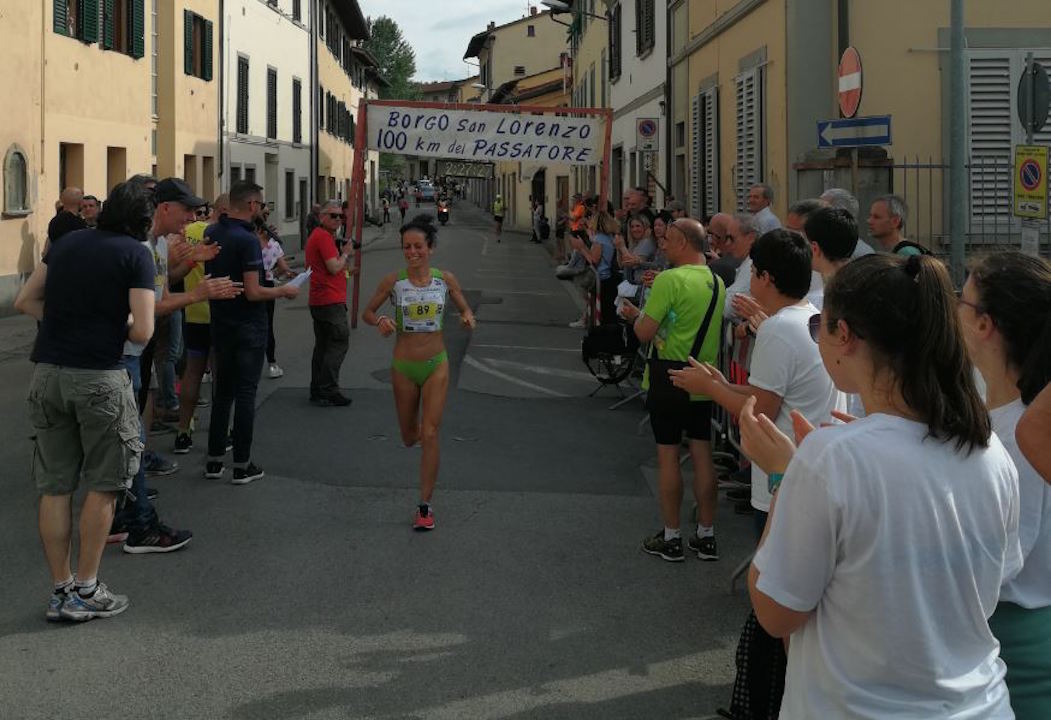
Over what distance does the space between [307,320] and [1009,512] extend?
16050 millimetres

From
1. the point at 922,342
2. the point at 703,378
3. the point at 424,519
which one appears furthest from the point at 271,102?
the point at 922,342

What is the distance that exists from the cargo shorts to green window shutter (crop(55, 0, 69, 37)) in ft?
51.0

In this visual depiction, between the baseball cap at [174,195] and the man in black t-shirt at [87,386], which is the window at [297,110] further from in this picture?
the man in black t-shirt at [87,386]

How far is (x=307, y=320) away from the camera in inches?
695

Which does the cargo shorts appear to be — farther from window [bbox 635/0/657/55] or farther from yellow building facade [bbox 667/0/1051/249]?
window [bbox 635/0/657/55]

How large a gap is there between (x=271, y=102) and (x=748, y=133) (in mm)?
21220

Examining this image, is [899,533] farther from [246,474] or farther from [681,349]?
[246,474]

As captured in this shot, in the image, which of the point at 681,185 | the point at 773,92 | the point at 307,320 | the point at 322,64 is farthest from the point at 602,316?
the point at 322,64

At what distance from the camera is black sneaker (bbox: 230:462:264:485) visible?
7.68 metres

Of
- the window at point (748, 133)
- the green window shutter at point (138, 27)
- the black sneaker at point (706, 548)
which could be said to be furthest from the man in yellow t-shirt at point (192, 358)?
the green window shutter at point (138, 27)

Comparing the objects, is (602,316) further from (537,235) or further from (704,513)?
(537,235)

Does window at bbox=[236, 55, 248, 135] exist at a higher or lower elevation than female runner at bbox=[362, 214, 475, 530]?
higher

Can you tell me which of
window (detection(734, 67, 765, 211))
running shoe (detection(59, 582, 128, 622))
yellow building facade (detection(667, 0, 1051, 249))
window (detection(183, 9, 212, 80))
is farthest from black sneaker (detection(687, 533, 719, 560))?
window (detection(183, 9, 212, 80))

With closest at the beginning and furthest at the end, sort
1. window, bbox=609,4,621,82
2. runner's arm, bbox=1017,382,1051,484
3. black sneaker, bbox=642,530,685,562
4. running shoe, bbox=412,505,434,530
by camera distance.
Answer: runner's arm, bbox=1017,382,1051,484 < black sneaker, bbox=642,530,685,562 < running shoe, bbox=412,505,434,530 < window, bbox=609,4,621,82
